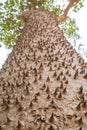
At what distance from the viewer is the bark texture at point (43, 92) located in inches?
88.8

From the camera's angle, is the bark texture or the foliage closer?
the bark texture

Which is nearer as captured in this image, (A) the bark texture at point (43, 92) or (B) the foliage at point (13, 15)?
(A) the bark texture at point (43, 92)

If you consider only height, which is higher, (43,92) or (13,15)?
(13,15)

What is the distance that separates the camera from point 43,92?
2.84 m

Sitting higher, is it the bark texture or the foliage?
the foliage

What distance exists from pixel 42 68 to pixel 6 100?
97cm

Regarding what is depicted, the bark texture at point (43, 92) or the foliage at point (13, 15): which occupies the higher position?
the foliage at point (13, 15)

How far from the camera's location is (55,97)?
2684mm

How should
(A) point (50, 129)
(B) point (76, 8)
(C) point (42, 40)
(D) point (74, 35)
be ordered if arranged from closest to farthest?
(A) point (50, 129) < (C) point (42, 40) < (B) point (76, 8) < (D) point (74, 35)

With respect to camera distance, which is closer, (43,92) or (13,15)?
(43,92)

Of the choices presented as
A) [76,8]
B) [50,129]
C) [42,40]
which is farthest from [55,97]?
[76,8]

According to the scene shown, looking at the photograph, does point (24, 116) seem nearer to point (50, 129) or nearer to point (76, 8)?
point (50, 129)

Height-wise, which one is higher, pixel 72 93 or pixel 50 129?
pixel 72 93

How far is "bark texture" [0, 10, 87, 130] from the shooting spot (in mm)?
2256
